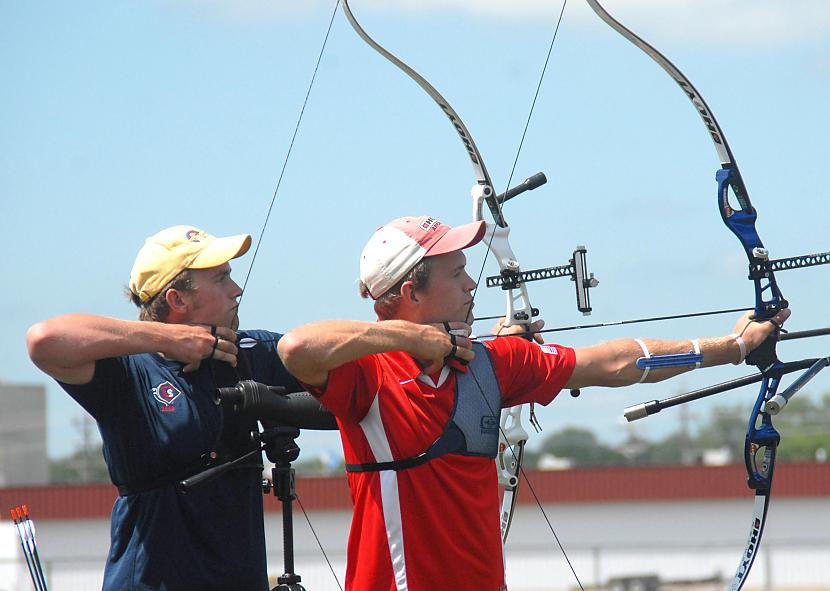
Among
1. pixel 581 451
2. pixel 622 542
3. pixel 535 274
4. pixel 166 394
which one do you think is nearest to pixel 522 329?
pixel 535 274

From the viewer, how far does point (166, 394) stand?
10.8 ft

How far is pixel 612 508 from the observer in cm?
2533

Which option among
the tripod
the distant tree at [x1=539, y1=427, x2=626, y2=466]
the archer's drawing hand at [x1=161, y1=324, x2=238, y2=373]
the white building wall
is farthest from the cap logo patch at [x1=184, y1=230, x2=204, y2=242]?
the distant tree at [x1=539, y1=427, x2=626, y2=466]

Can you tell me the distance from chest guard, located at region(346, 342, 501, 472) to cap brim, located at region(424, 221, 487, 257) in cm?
23

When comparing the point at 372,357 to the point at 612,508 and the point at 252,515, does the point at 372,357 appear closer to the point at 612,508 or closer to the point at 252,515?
the point at 252,515

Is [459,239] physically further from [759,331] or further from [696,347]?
[759,331]

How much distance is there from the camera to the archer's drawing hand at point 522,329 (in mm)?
3697

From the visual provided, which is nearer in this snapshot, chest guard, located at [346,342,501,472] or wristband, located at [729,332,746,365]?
chest guard, located at [346,342,501,472]

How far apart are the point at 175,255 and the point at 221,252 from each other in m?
0.12

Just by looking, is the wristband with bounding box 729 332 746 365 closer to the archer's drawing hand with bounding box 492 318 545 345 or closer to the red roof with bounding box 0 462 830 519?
the archer's drawing hand with bounding box 492 318 545 345

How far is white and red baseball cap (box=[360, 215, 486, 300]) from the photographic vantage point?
3.10 m

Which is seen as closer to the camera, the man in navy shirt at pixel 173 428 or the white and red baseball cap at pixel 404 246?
the white and red baseball cap at pixel 404 246

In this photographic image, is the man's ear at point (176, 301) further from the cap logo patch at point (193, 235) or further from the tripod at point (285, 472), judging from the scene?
the tripod at point (285, 472)

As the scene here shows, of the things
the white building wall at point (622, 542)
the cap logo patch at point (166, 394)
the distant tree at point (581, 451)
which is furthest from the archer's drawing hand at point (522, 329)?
the distant tree at point (581, 451)
